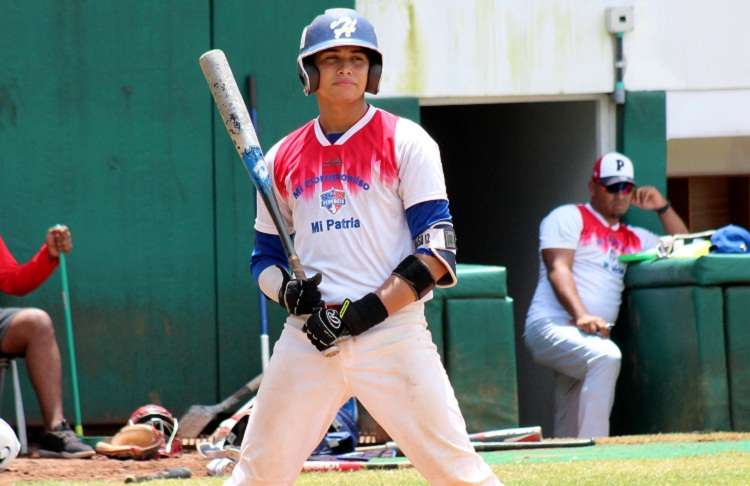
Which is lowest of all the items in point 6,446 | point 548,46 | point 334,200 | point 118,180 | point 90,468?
point 90,468

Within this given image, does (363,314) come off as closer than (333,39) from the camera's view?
Yes

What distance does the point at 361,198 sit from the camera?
513 cm

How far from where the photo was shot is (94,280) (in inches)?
387

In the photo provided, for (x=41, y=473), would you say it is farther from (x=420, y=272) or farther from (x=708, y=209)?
(x=708, y=209)

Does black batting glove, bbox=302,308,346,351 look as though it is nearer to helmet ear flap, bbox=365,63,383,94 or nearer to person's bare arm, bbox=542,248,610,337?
helmet ear flap, bbox=365,63,383,94

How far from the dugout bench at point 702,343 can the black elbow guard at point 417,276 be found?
16.4 feet

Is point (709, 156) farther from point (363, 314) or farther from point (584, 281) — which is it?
point (363, 314)

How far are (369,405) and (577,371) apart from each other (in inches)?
209

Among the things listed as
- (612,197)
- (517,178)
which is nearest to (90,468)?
(612,197)

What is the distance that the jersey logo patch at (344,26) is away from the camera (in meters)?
5.20

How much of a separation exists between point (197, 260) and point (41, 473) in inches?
94.3

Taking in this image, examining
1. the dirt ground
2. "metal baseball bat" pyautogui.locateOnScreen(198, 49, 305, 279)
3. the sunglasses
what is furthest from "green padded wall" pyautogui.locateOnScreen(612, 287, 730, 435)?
"metal baseball bat" pyautogui.locateOnScreen(198, 49, 305, 279)

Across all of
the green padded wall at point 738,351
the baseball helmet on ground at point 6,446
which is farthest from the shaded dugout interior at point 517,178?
the baseball helmet on ground at point 6,446

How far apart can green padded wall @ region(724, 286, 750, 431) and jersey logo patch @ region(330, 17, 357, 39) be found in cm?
521
